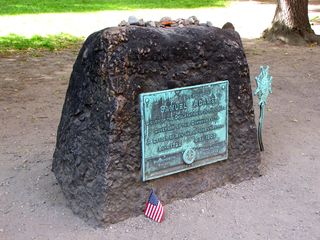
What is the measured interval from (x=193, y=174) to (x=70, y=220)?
107 cm

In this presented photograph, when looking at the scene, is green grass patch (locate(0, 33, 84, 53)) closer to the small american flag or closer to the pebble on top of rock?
the pebble on top of rock

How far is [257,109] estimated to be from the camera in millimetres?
6895

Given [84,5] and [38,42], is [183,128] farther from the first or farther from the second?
[84,5]

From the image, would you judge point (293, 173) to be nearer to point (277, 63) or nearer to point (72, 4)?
point (277, 63)

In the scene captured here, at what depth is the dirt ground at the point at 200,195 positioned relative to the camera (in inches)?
151

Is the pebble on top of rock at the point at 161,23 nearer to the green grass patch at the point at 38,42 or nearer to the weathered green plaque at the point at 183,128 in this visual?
the weathered green plaque at the point at 183,128

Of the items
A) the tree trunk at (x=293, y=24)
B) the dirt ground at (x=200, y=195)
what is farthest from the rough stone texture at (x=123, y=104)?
the tree trunk at (x=293, y=24)

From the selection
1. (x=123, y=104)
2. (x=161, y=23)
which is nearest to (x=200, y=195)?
(x=123, y=104)

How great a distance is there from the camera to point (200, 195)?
170 inches

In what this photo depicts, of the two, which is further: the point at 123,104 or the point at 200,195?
the point at 200,195

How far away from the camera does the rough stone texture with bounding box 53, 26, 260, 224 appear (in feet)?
12.2

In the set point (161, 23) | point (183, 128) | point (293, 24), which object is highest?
point (161, 23)

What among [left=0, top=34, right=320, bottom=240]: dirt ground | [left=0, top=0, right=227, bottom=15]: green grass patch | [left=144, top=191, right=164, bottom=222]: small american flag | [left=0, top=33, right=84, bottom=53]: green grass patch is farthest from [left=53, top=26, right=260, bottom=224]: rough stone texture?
[left=0, top=0, right=227, bottom=15]: green grass patch

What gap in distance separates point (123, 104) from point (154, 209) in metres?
0.86
